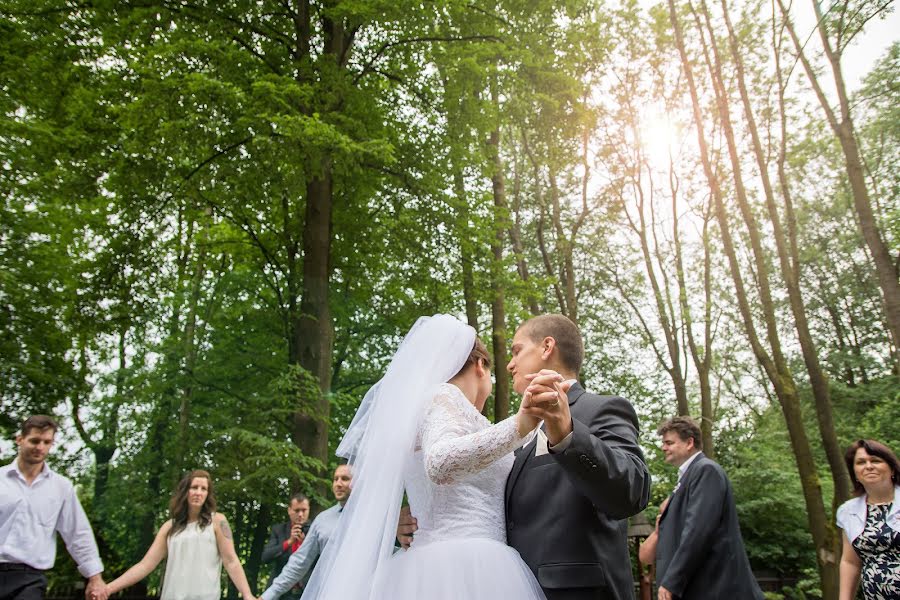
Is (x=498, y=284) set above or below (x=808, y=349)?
above

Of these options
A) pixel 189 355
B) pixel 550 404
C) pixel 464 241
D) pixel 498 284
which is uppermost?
pixel 464 241

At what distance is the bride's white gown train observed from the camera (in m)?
2.26

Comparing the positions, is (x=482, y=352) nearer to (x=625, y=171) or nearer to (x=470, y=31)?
(x=470, y=31)

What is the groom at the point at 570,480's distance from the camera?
80.8 inches

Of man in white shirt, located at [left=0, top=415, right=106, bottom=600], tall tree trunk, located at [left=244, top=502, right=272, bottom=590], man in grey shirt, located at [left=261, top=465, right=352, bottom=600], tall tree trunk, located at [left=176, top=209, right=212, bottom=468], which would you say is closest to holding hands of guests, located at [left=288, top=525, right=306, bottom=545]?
man in grey shirt, located at [left=261, top=465, right=352, bottom=600]

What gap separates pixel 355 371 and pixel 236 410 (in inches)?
225

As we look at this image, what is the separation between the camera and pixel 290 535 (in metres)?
7.65

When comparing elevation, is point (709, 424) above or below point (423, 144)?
below

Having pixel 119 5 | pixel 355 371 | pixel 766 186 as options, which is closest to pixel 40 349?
pixel 119 5

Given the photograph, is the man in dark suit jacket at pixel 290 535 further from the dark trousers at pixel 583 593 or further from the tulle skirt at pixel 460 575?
the dark trousers at pixel 583 593

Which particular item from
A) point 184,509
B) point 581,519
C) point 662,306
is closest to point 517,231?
point 662,306

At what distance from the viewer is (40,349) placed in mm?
11977

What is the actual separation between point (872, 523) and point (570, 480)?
3482 mm

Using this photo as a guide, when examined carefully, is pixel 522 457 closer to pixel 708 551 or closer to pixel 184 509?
pixel 708 551
